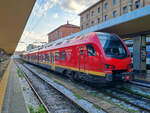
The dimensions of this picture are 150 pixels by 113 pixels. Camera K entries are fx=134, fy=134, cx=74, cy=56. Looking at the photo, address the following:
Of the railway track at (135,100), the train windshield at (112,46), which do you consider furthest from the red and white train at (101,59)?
the railway track at (135,100)

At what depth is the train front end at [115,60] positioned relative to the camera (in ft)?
21.4

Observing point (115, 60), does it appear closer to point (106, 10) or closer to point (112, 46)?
point (112, 46)

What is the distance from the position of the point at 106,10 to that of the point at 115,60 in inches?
1252

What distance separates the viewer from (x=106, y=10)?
35.4m

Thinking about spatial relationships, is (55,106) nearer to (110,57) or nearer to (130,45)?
(110,57)

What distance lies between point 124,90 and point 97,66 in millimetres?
2345

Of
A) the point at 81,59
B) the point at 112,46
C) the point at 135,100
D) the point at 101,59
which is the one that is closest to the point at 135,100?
the point at 135,100

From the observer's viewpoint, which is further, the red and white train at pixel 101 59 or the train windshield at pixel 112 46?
the train windshield at pixel 112 46

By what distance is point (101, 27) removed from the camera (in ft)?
36.2

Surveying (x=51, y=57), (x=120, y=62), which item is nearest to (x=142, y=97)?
(x=120, y=62)

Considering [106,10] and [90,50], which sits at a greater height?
[106,10]

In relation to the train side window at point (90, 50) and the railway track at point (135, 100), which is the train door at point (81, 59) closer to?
the train side window at point (90, 50)

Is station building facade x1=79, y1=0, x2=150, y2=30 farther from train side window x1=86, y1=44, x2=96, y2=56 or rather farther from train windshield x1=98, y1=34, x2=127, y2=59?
train side window x1=86, y1=44, x2=96, y2=56

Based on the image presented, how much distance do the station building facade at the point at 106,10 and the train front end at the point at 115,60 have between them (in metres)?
22.8
